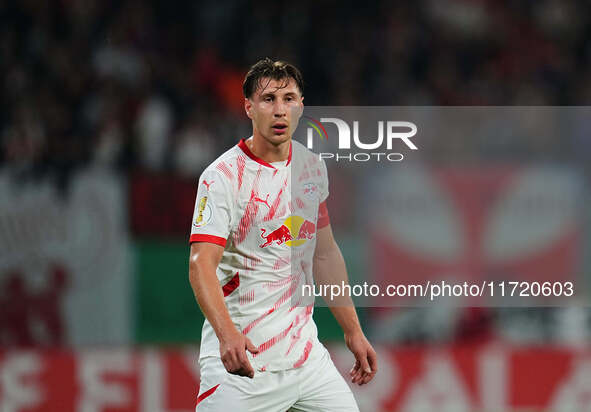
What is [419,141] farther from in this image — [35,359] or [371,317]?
[35,359]

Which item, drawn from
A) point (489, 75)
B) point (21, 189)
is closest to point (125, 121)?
point (21, 189)

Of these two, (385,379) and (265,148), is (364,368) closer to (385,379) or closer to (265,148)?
(265,148)

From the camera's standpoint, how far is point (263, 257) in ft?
11.7

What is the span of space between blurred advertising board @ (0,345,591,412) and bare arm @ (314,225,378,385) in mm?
2511

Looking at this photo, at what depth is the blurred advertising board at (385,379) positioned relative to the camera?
Answer: 618 centimetres

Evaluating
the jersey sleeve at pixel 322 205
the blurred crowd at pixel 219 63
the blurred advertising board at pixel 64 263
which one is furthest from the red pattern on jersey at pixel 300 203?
the blurred crowd at pixel 219 63

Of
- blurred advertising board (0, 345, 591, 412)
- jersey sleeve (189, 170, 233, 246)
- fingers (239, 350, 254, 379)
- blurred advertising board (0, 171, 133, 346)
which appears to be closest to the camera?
fingers (239, 350, 254, 379)

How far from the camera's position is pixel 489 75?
870cm

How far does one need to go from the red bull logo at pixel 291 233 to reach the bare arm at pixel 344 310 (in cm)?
13

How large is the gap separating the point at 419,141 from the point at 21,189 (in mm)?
2721

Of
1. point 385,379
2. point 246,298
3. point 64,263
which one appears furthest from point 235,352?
point 64,263

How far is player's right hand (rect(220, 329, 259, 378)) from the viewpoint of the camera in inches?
123

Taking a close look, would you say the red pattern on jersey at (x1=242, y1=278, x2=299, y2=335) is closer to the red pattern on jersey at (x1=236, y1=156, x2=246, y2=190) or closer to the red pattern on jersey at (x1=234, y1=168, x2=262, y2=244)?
the red pattern on jersey at (x1=234, y1=168, x2=262, y2=244)

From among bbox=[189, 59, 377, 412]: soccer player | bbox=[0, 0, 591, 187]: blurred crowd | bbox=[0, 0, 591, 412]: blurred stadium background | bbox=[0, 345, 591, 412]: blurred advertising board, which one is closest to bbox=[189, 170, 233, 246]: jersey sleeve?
bbox=[189, 59, 377, 412]: soccer player
